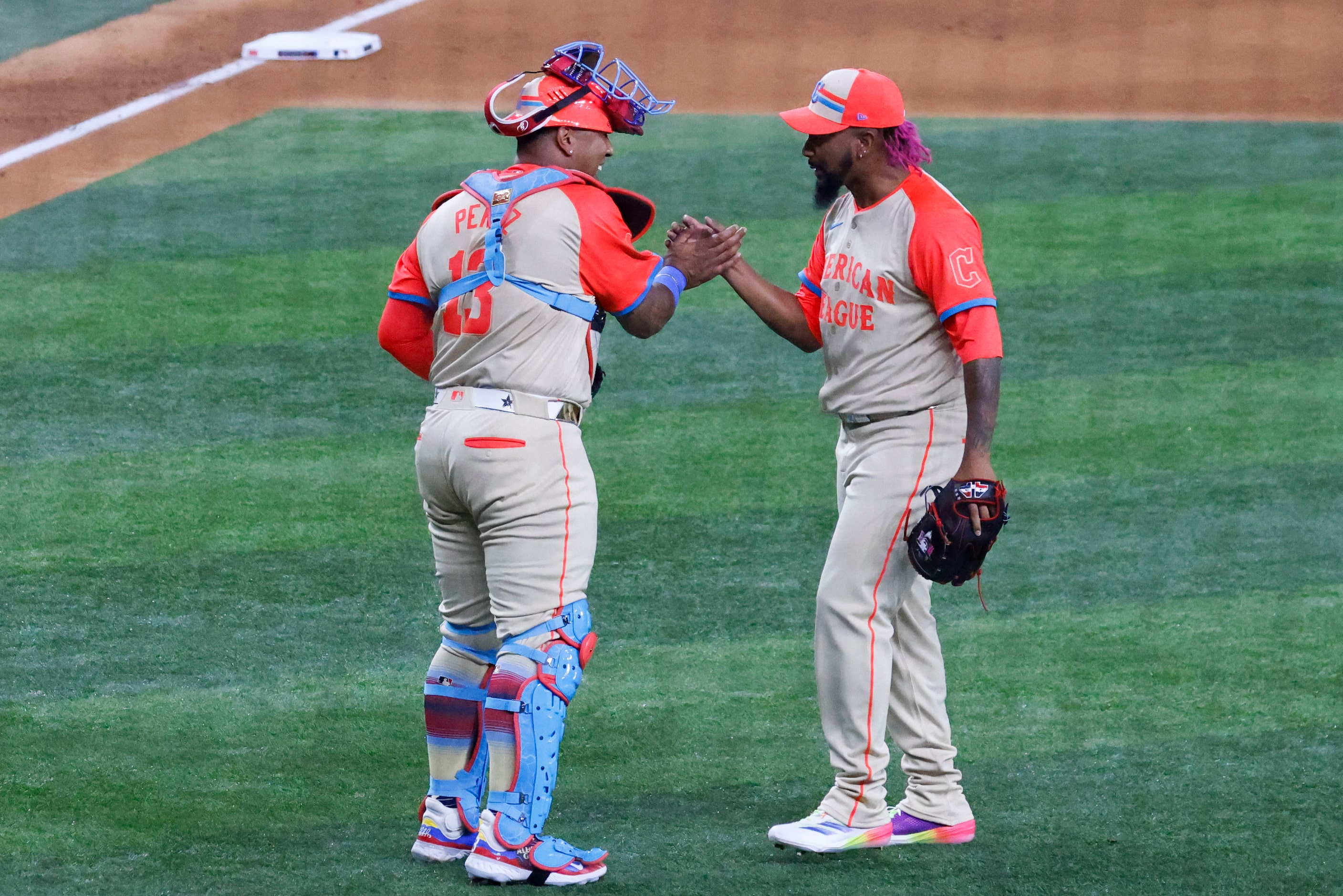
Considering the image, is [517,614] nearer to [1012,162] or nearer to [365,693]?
[365,693]

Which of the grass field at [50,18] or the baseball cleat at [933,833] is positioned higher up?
the grass field at [50,18]

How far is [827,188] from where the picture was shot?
4.58 m

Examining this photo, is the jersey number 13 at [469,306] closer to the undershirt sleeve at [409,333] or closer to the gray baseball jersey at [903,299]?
the undershirt sleeve at [409,333]

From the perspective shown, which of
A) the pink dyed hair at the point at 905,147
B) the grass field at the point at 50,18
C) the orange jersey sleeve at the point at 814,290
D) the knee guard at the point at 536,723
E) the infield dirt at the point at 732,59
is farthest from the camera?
the grass field at the point at 50,18

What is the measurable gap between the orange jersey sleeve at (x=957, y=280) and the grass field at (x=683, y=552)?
1325 millimetres

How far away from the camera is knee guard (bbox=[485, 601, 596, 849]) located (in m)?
4.10

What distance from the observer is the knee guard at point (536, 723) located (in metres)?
4.10

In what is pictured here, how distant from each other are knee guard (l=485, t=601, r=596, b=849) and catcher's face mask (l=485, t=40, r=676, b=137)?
1210 millimetres

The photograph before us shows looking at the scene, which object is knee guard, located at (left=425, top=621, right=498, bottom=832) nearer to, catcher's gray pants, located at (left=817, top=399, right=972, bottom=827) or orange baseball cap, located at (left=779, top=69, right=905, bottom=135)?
catcher's gray pants, located at (left=817, top=399, right=972, bottom=827)

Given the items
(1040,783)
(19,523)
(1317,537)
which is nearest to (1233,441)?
(1317,537)

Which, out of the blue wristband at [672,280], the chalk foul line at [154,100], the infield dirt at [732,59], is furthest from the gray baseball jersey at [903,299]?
the chalk foul line at [154,100]

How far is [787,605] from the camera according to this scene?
6.32 meters

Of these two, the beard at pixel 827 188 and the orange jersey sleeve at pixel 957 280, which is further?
the beard at pixel 827 188

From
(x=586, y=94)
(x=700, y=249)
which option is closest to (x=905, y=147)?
(x=700, y=249)
